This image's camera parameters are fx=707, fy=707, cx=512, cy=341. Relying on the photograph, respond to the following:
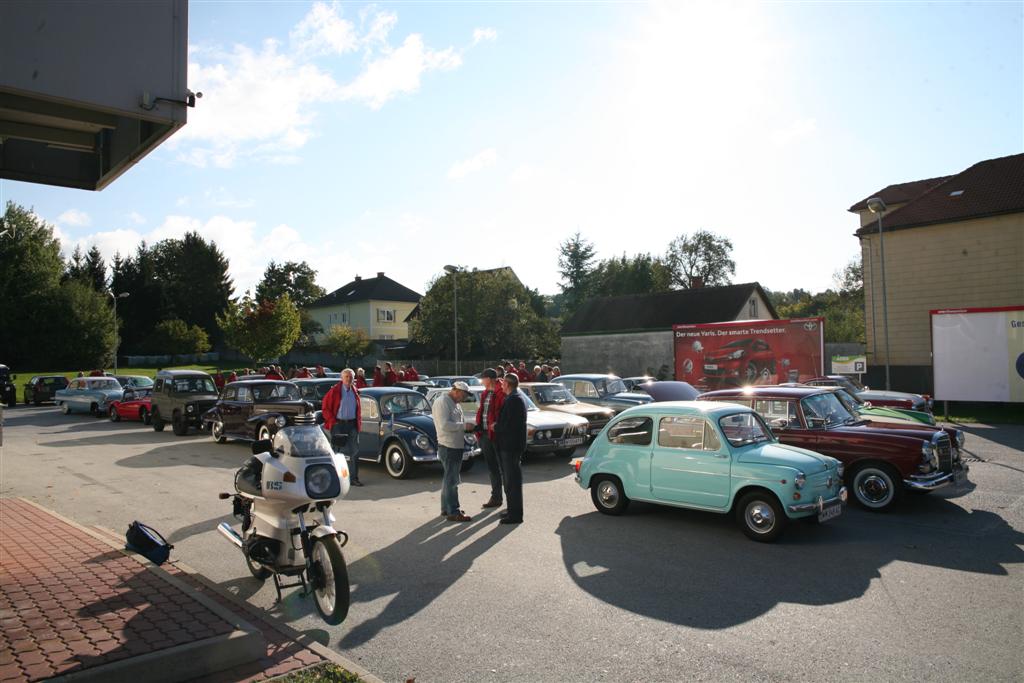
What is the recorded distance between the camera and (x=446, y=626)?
17.8 feet

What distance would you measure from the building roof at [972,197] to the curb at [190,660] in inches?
1385

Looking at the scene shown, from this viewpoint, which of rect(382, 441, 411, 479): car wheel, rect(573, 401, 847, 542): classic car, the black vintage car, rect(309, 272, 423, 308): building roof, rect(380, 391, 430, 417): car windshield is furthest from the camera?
rect(309, 272, 423, 308): building roof

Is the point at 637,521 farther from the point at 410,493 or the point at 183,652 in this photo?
the point at 183,652

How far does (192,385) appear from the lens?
2088cm

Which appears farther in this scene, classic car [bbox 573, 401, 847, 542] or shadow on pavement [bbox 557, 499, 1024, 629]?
classic car [bbox 573, 401, 847, 542]

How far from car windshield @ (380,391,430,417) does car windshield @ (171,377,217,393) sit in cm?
961

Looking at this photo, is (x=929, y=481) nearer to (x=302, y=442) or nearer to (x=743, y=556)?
(x=743, y=556)

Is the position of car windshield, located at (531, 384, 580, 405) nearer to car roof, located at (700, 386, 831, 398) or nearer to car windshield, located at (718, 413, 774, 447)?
car roof, located at (700, 386, 831, 398)

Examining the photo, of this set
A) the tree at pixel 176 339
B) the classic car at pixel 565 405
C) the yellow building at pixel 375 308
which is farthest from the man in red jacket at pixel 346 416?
the tree at pixel 176 339

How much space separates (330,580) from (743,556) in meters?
4.29

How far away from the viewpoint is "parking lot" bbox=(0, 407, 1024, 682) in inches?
188

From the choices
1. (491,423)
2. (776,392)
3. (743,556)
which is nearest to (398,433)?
(491,423)

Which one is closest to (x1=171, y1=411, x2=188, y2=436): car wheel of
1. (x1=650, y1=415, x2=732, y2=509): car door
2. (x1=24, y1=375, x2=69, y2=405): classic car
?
(x1=650, y1=415, x2=732, y2=509): car door

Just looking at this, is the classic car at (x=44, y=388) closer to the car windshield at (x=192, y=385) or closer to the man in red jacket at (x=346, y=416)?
the car windshield at (x=192, y=385)
